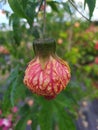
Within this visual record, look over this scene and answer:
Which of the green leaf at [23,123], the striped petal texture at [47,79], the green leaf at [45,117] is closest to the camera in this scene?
the striped petal texture at [47,79]

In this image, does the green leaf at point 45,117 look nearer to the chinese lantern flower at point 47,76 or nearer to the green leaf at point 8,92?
the green leaf at point 8,92

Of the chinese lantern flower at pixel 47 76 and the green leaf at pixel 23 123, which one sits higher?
the chinese lantern flower at pixel 47 76

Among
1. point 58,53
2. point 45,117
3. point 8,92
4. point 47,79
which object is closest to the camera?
point 47,79

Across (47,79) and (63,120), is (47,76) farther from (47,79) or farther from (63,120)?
(63,120)

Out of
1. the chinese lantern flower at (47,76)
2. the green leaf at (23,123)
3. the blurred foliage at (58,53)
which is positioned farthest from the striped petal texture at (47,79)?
the green leaf at (23,123)

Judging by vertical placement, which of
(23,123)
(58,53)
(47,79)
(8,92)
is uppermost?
(47,79)

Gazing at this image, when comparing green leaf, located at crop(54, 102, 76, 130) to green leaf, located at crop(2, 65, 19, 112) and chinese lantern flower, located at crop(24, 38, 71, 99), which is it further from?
chinese lantern flower, located at crop(24, 38, 71, 99)

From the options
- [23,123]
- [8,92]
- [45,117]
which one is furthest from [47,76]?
[23,123]

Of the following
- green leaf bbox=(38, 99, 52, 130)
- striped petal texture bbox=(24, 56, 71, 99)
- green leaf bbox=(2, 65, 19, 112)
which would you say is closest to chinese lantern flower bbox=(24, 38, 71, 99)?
striped petal texture bbox=(24, 56, 71, 99)

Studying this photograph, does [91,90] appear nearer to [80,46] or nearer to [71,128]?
[80,46]
